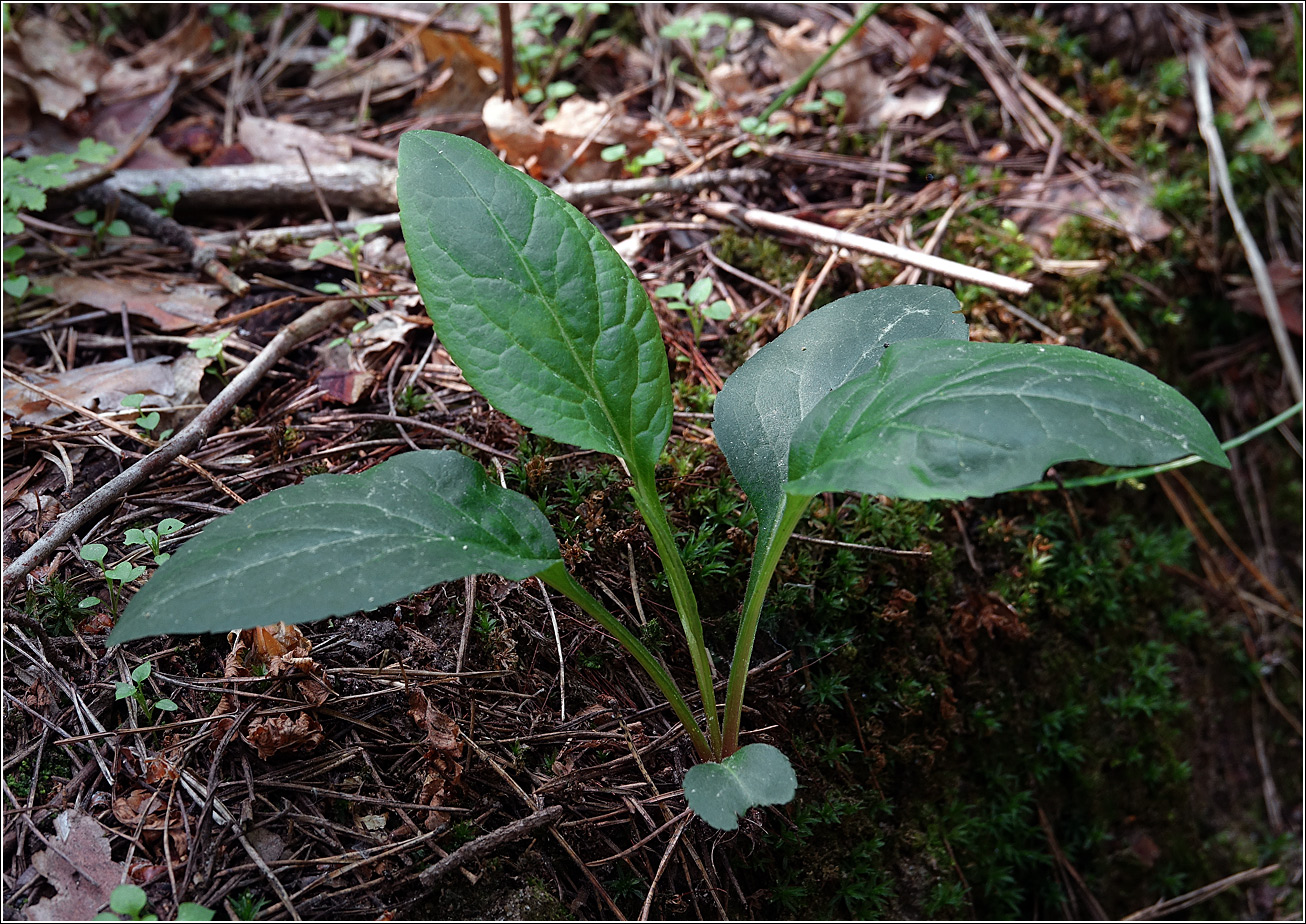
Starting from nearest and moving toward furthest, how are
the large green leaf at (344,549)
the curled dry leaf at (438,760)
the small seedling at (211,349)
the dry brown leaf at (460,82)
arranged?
the large green leaf at (344,549), the curled dry leaf at (438,760), the small seedling at (211,349), the dry brown leaf at (460,82)

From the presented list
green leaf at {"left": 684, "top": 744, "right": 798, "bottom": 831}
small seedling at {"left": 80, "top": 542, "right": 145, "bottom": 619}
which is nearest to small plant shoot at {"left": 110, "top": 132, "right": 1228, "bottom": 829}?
green leaf at {"left": 684, "top": 744, "right": 798, "bottom": 831}

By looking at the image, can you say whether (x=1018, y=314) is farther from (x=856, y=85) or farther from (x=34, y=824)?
(x=34, y=824)

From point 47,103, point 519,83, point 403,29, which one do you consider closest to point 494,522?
point 519,83

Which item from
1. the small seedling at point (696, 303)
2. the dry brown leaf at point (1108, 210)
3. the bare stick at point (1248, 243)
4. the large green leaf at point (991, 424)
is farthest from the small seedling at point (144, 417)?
the bare stick at point (1248, 243)

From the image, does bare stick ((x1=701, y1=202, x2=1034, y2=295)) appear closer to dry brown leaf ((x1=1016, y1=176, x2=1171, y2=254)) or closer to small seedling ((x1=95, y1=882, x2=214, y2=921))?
dry brown leaf ((x1=1016, y1=176, x2=1171, y2=254))

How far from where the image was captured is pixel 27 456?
230cm

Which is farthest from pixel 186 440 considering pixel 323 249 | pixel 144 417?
pixel 323 249

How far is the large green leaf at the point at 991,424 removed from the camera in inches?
55.8

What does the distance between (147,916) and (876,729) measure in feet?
5.61

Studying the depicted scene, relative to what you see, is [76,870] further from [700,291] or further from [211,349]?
[700,291]

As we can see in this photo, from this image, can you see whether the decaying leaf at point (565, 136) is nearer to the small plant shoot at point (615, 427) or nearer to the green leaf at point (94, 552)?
the small plant shoot at point (615, 427)

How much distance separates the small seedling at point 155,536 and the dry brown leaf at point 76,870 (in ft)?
1.86

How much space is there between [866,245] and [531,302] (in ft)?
4.88

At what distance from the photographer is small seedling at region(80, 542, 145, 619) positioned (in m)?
1.93
